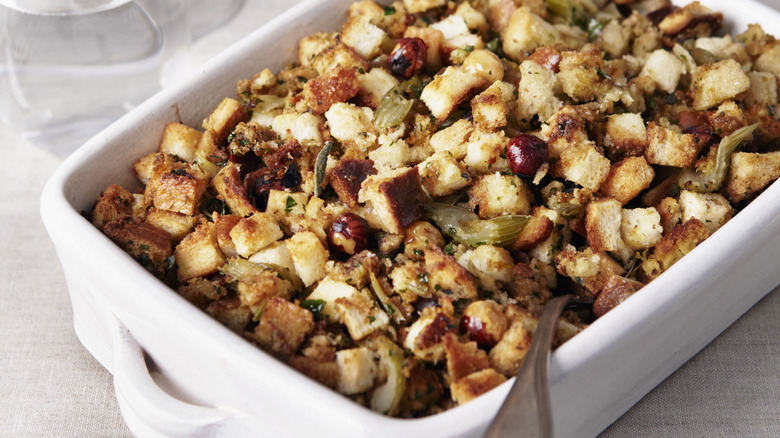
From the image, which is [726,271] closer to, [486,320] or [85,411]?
[486,320]

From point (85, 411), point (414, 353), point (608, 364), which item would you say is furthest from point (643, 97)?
point (85, 411)

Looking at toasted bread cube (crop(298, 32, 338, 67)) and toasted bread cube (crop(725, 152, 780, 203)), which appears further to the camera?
toasted bread cube (crop(298, 32, 338, 67))

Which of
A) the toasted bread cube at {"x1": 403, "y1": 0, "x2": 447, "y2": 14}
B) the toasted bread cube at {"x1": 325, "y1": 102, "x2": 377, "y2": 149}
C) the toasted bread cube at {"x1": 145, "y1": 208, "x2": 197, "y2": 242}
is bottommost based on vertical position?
the toasted bread cube at {"x1": 145, "y1": 208, "x2": 197, "y2": 242}

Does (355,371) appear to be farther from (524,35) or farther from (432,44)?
(524,35)

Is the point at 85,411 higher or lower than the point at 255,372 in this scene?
lower

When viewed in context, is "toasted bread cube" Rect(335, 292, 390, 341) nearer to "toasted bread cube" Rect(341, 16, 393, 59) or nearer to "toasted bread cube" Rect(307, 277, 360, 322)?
"toasted bread cube" Rect(307, 277, 360, 322)

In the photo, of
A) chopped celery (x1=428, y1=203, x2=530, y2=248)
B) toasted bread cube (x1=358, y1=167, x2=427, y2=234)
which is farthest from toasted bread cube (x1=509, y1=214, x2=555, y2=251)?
toasted bread cube (x1=358, y1=167, x2=427, y2=234)

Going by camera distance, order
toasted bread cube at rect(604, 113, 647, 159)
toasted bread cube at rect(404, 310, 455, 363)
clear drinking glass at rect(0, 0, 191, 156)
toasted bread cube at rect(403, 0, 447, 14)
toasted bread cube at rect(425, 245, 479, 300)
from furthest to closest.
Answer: clear drinking glass at rect(0, 0, 191, 156) → toasted bread cube at rect(403, 0, 447, 14) → toasted bread cube at rect(604, 113, 647, 159) → toasted bread cube at rect(425, 245, 479, 300) → toasted bread cube at rect(404, 310, 455, 363)
